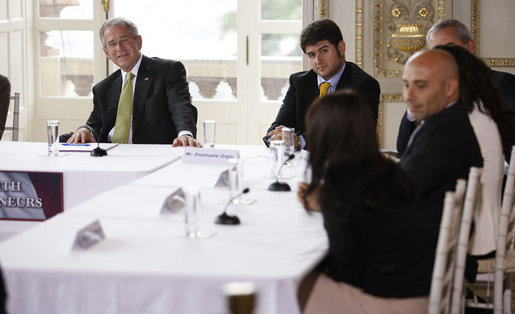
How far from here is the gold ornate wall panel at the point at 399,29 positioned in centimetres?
658

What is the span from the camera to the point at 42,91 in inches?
304

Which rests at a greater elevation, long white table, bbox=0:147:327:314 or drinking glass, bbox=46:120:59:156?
drinking glass, bbox=46:120:59:156

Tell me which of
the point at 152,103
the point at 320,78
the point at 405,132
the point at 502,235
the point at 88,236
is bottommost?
the point at 502,235

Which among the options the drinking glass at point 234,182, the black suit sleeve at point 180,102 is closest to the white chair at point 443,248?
the drinking glass at point 234,182

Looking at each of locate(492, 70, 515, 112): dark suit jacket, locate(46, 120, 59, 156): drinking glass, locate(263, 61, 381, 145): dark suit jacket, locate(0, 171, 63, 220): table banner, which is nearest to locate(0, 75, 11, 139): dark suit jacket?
locate(46, 120, 59, 156): drinking glass

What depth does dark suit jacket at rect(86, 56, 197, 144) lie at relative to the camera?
493cm

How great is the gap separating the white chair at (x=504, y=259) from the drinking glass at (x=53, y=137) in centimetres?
219

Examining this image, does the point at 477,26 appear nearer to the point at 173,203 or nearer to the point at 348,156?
the point at 173,203

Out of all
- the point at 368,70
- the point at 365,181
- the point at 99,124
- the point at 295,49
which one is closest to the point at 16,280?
the point at 365,181

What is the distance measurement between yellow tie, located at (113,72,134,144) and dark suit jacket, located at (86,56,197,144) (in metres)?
0.04

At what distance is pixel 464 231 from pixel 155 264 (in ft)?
3.35

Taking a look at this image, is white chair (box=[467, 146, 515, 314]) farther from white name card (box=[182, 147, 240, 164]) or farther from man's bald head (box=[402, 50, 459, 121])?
white name card (box=[182, 147, 240, 164])

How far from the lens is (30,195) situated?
144 inches

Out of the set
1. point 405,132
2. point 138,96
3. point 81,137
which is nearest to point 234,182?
point 405,132
